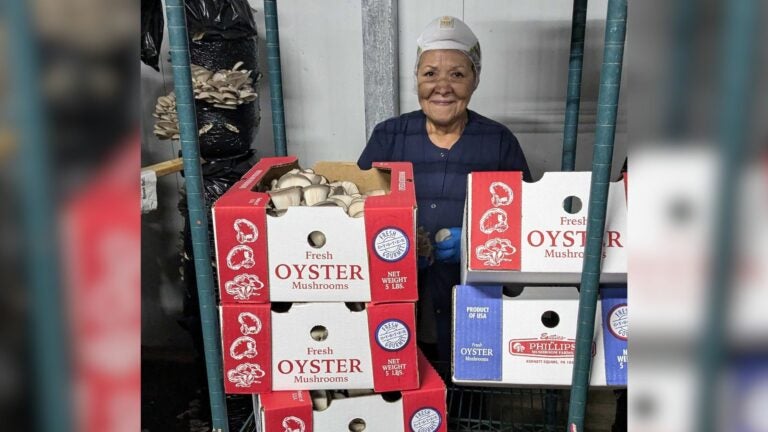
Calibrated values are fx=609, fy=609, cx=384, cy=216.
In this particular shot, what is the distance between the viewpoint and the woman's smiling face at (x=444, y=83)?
180cm

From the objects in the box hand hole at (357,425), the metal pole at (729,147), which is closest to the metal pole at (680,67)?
the metal pole at (729,147)

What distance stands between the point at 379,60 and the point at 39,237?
2.29 m

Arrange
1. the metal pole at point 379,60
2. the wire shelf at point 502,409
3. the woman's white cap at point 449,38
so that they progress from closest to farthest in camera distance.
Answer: the wire shelf at point 502,409 → the woman's white cap at point 449,38 → the metal pole at point 379,60

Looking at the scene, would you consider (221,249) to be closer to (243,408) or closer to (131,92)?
(131,92)

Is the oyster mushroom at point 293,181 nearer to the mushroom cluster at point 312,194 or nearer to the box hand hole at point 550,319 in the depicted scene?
the mushroom cluster at point 312,194

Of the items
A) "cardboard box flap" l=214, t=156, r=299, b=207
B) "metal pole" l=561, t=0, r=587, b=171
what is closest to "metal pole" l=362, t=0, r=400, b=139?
"metal pole" l=561, t=0, r=587, b=171

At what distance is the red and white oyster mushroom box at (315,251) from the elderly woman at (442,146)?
25.8 inches

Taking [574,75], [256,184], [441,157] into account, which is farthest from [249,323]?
[574,75]

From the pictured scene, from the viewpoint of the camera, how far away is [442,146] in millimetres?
1888

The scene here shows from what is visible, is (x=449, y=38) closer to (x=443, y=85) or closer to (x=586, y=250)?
(x=443, y=85)

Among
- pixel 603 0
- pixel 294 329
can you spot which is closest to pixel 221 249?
pixel 294 329

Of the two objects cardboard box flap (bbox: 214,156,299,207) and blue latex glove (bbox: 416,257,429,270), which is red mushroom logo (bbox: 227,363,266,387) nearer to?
cardboard box flap (bbox: 214,156,299,207)

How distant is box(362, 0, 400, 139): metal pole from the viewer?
230 centimetres

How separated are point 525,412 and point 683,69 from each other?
151cm
